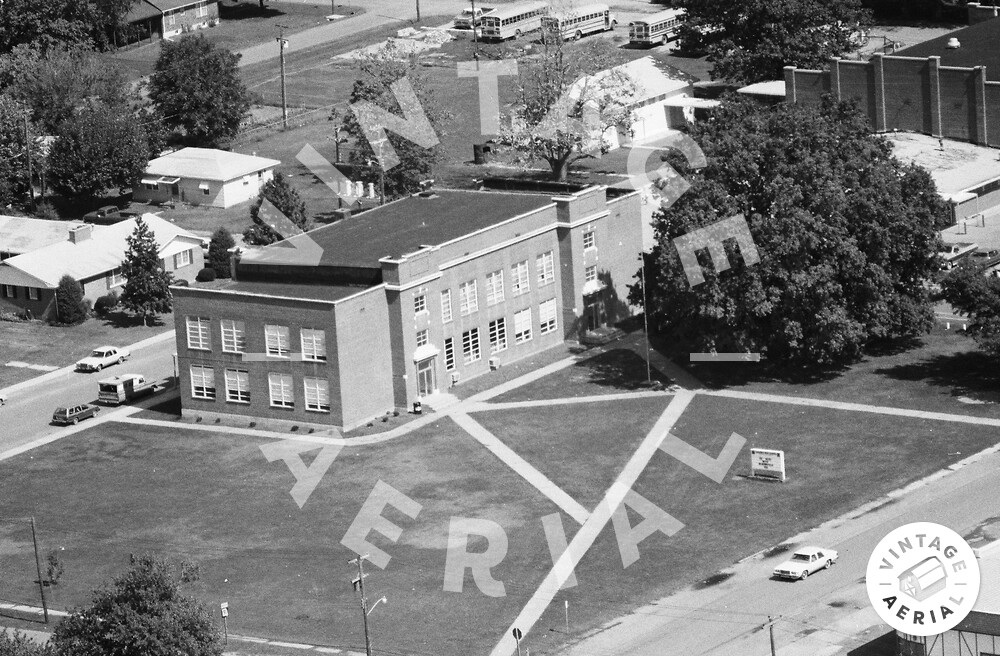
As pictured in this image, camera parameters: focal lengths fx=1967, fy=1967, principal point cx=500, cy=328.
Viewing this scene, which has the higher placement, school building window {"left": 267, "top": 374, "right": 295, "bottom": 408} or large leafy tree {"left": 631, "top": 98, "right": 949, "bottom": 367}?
large leafy tree {"left": 631, "top": 98, "right": 949, "bottom": 367}

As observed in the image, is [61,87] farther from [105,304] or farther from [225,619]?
[225,619]

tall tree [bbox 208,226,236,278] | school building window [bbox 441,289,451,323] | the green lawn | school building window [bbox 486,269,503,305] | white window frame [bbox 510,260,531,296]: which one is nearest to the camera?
school building window [bbox 441,289,451,323]

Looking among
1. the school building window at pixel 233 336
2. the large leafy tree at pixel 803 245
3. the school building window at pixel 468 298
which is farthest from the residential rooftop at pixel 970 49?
the school building window at pixel 233 336

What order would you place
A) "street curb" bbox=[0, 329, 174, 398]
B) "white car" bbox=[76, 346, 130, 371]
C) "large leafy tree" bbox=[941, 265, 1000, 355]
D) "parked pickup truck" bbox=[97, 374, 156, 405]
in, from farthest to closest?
"white car" bbox=[76, 346, 130, 371], "street curb" bbox=[0, 329, 174, 398], "parked pickup truck" bbox=[97, 374, 156, 405], "large leafy tree" bbox=[941, 265, 1000, 355]

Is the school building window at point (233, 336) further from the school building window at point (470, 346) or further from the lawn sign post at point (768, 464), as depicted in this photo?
the lawn sign post at point (768, 464)

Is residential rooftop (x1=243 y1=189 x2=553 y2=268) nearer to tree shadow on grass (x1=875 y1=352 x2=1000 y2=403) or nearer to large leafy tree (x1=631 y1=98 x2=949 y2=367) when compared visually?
large leafy tree (x1=631 y1=98 x2=949 y2=367)

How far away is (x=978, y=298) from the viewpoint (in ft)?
310

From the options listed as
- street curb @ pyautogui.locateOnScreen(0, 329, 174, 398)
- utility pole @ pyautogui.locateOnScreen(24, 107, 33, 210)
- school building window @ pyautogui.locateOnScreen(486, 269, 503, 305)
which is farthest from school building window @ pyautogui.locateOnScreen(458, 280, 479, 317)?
utility pole @ pyautogui.locateOnScreen(24, 107, 33, 210)

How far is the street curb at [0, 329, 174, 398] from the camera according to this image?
102m

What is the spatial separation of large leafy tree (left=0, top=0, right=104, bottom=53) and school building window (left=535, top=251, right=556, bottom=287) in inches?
2500

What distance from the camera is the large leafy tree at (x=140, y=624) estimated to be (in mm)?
64688

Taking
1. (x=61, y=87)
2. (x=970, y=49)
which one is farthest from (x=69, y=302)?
(x=970, y=49)

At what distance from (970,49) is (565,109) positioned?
28806mm

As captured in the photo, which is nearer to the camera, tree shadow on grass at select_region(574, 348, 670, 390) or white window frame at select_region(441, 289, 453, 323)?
tree shadow on grass at select_region(574, 348, 670, 390)
